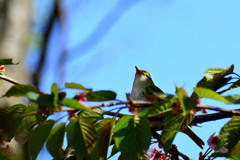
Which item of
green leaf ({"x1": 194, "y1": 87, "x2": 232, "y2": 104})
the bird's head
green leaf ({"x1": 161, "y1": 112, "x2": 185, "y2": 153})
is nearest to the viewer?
green leaf ({"x1": 194, "y1": 87, "x2": 232, "y2": 104})

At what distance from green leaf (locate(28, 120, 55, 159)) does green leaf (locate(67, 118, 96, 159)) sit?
0.12 meters

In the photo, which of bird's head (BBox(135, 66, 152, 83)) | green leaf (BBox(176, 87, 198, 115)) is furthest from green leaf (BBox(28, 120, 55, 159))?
bird's head (BBox(135, 66, 152, 83))

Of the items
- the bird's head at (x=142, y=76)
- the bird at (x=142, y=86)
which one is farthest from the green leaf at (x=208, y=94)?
the bird's head at (x=142, y=76)

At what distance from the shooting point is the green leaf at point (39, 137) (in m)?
1.38

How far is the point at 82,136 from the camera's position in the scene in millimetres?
1250

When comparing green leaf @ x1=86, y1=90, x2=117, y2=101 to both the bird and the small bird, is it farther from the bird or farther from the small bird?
the small bird

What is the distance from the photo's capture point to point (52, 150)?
1388mm

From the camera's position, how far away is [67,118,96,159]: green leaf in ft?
4.10

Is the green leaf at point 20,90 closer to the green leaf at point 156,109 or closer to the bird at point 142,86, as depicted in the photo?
the green leaf at point 156,109

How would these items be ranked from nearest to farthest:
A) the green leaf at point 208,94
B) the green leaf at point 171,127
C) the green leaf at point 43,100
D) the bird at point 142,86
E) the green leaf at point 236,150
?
1. the green leaf at point 43,100
2. the green leaf at point 208,94
3. the green leaf at point 171,127
4. the green leaf at point 236,150
5. the bird at point 142,86

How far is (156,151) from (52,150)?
69 centimetres

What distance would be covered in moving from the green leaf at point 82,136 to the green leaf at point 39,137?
0.12 meters

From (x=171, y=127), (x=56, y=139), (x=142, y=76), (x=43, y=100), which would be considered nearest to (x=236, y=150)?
(x=171, y=127)

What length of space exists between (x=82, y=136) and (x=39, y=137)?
0.24 metres
